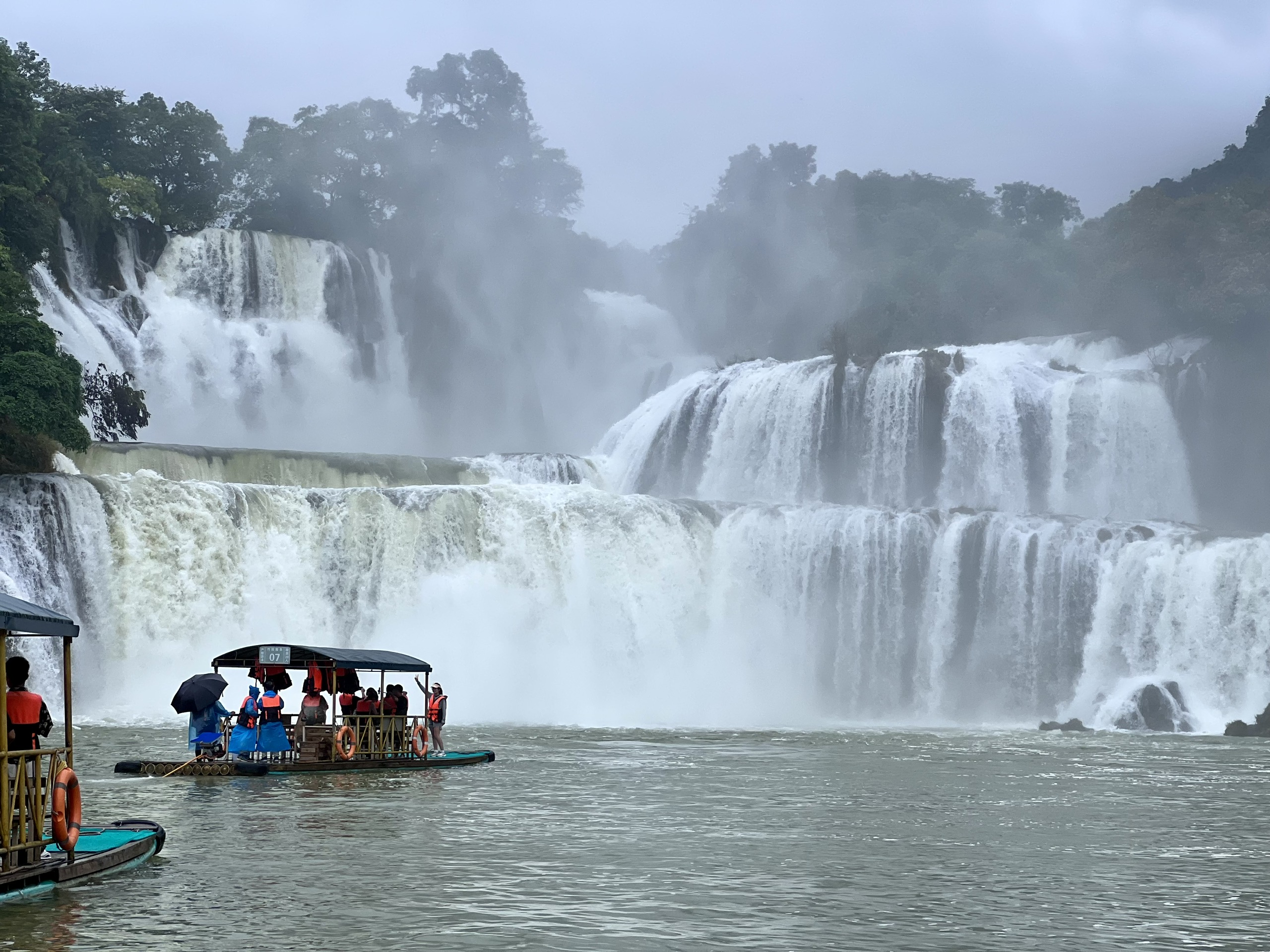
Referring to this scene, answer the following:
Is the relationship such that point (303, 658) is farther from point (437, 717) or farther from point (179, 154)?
point (179, 154)

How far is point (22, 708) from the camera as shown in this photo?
35.6ft

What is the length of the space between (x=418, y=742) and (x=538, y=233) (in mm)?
62661

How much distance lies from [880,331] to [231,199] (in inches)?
1189

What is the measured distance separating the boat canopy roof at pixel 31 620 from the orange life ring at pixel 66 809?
98 centimetres

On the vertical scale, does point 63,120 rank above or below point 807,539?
above

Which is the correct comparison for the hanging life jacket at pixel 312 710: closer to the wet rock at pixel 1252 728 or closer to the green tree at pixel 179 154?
the wet rock at pixel 1252 728

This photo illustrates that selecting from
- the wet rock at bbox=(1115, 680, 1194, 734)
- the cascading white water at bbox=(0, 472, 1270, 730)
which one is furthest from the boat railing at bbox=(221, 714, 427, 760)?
the wet rock at bbox=(1115, 680, 1194, 734)

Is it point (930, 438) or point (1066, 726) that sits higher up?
point (930, 438)

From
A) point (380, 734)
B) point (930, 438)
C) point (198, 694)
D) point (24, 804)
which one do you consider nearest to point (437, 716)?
point (380, 734)

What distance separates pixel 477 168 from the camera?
84812mm

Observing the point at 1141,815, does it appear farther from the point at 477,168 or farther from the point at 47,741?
the point at 477,168

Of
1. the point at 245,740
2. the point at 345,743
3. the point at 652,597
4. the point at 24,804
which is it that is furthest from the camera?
the point at 652,597

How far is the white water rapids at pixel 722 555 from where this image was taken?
3494cm

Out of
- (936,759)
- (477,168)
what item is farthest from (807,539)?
(477,168)
